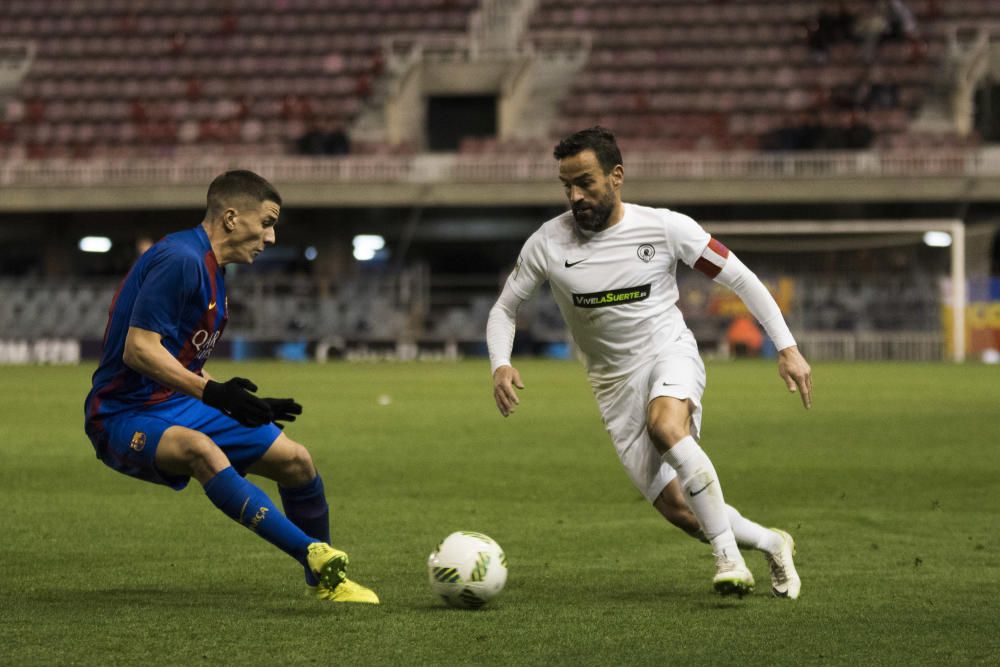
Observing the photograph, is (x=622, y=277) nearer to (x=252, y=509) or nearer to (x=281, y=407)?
(x=281, y=407)

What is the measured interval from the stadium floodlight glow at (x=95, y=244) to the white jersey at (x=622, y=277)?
108 feet

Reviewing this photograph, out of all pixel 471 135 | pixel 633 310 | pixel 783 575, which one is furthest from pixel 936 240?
pixel 783 575

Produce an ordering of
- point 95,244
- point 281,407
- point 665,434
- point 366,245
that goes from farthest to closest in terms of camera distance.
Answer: point 95,244 < point 366,245 < point 665,434 < point 281,407

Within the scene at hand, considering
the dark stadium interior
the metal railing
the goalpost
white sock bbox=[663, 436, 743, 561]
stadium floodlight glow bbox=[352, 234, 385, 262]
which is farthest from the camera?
stadium floodlight glow bbox=[352, 234, 385, 262]

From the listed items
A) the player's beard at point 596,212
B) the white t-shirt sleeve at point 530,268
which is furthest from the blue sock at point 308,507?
the player's beard at point 596,212

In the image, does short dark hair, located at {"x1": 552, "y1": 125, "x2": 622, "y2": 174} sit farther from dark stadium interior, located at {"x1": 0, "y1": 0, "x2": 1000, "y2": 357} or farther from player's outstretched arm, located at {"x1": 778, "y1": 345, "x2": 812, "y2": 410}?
Answer: dark stadium interior, located at {"x1": 0, "y1": 0, "x2": 1000, "y2": 357}

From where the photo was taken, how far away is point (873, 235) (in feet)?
106

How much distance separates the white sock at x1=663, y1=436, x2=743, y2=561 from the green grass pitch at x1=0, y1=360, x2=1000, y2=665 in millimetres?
240

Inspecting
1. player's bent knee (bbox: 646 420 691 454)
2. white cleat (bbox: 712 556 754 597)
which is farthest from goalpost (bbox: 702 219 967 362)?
white cleat (bbox: 712 556 754 597)

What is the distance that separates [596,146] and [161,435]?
1.90 meters

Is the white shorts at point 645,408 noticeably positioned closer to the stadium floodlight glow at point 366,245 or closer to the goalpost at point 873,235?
the goalpost at point 873,235

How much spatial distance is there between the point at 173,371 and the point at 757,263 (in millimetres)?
28267

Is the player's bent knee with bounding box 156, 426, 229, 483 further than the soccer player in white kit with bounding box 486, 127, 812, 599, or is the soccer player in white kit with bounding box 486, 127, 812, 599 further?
the soccer player in white kit with bounding box 486, 127, 812, 599

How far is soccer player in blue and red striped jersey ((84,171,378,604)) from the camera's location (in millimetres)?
5457
